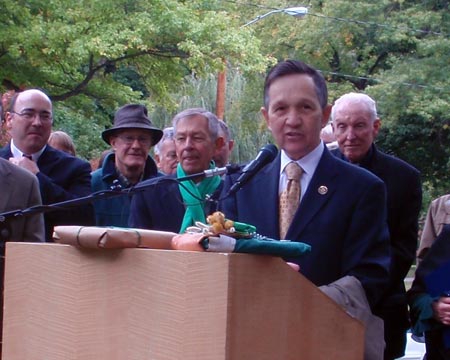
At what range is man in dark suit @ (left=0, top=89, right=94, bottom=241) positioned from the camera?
5.58 m

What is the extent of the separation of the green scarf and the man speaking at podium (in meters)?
0.75

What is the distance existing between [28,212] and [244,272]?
1.43 m

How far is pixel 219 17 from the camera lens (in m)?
19.0

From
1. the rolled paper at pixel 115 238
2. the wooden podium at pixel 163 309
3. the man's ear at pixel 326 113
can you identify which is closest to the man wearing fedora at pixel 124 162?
the man's ear at pixel 326 113

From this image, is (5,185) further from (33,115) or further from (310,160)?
(310,160)

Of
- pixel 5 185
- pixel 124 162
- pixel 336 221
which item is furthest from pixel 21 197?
pixel 336 221

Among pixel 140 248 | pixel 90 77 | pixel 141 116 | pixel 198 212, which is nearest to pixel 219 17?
pixel 90 77

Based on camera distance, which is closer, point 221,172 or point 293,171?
point 221,172

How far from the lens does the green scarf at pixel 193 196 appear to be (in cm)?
478

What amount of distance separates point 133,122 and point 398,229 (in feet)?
6.40

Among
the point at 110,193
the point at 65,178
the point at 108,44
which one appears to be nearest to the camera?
the point at 110,193

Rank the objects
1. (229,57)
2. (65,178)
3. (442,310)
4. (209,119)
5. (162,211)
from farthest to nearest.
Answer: (229,57), (65,178), (209,119), (162,211), (442,310)

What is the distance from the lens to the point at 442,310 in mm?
4480

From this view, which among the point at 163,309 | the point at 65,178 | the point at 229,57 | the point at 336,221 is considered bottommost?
the point at 163,309
